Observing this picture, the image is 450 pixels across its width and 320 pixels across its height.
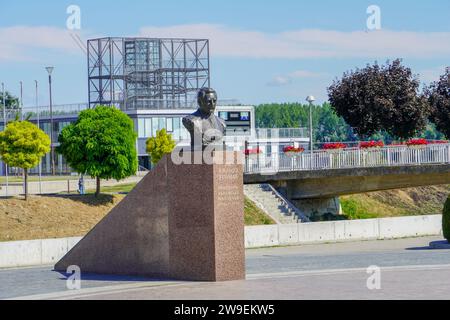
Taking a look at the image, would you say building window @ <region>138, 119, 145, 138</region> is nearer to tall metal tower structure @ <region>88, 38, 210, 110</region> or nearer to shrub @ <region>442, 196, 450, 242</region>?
tall metal tower structure @ <region>88, 38, 210, 110</region>

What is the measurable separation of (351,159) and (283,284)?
31323 millimetres

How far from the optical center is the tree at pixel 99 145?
185 feet

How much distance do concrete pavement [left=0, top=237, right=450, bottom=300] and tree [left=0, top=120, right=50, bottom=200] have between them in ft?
84.3

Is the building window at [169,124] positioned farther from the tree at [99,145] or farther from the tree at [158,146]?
the tree at [99,145]

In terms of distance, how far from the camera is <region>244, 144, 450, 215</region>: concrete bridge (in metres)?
49.1

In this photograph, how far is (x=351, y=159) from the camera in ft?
169

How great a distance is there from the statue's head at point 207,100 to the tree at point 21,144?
105ft

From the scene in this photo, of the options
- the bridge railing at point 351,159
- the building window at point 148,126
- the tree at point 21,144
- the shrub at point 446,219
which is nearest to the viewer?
the shrub at point 446,219

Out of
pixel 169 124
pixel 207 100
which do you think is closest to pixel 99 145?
pixel 207 100

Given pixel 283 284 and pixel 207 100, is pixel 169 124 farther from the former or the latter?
Answer: pixel 283 284

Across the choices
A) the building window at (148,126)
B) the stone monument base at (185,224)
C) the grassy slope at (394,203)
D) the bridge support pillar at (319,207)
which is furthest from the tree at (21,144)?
the building window at (148,126)
